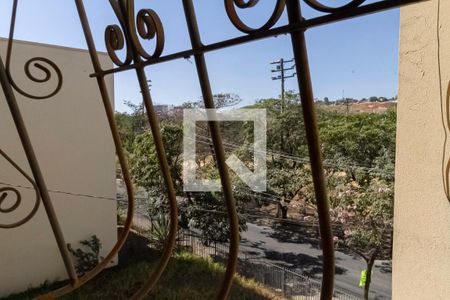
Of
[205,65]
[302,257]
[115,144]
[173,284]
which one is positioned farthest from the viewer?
[302,257]

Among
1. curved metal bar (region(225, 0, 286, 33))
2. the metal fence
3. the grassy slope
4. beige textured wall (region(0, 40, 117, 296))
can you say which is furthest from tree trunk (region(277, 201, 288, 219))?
curved metal bar (region(225, 0, 286, 33))

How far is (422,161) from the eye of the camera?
2.51 ft

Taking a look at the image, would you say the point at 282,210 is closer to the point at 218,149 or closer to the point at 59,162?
the point at 59,162

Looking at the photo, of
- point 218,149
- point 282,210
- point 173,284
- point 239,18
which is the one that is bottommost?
point 173,284

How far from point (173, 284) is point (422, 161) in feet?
13.4

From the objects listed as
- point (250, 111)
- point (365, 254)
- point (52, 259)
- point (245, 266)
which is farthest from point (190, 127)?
point (365, 254)

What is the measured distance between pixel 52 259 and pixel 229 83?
2.98m

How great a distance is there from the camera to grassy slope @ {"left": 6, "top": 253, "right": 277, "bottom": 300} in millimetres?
3945

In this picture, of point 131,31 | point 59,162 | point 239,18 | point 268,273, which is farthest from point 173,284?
point 239,18

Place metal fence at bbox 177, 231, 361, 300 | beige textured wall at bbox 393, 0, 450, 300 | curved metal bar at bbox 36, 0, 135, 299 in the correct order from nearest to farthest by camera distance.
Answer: curved metal bar at bbox 36, 0, 135, 299 → beige textured wall at bbox 393, 0, 450, 300 → metal fence at bbox 177, 231, 361, 300

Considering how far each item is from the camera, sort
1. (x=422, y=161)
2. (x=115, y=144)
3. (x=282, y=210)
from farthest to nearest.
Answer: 1. (x=282, y=210)
2. (x=422, y=161)
3. (x=115, y=144)

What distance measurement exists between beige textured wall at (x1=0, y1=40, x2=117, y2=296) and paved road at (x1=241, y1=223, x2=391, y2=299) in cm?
257

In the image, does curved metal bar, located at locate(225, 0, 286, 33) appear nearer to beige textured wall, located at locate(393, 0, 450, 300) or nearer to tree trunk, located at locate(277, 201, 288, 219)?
beige textured wall, located at locate(393, 0, 450, 300)

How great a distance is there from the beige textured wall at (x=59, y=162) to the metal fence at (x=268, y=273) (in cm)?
160
